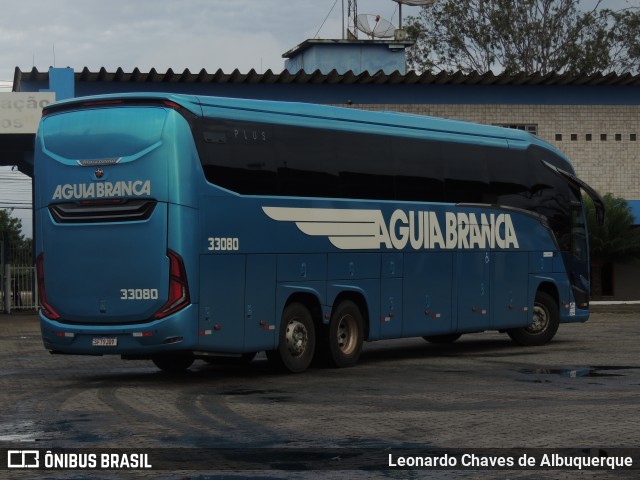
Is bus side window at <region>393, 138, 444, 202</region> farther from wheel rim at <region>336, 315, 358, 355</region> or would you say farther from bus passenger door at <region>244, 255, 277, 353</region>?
bus passenger door at <region>244, 255, 277, 353</region>

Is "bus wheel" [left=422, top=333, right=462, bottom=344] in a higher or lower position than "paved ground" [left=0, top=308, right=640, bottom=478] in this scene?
higher

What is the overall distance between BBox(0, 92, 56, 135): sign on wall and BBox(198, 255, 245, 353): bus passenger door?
15.5 meters

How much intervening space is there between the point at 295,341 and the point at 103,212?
348 centimetres

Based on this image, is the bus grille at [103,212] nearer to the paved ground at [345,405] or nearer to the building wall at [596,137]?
the paved ground at [345,405]

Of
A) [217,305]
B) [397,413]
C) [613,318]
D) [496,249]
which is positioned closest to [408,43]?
[613,318]

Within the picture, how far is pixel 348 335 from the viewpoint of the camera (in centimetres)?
1980

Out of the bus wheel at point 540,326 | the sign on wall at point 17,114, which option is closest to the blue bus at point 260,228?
the bus wheel at point 540,326

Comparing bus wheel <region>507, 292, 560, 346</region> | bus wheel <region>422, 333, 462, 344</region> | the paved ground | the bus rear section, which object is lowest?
the paved ground

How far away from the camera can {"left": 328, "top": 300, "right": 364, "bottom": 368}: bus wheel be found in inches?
758

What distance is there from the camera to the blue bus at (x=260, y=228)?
54.8ft

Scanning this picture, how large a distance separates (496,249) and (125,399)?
30.7ft

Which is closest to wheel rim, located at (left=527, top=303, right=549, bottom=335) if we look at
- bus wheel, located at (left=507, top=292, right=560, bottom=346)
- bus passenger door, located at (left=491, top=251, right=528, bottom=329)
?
bus wheel, located at (left=507, top=292, right=560, bottom=346)

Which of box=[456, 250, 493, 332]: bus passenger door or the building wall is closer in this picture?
box=[456, 250, 493, 332]: bus passenger door

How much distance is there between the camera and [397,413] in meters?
13.7
